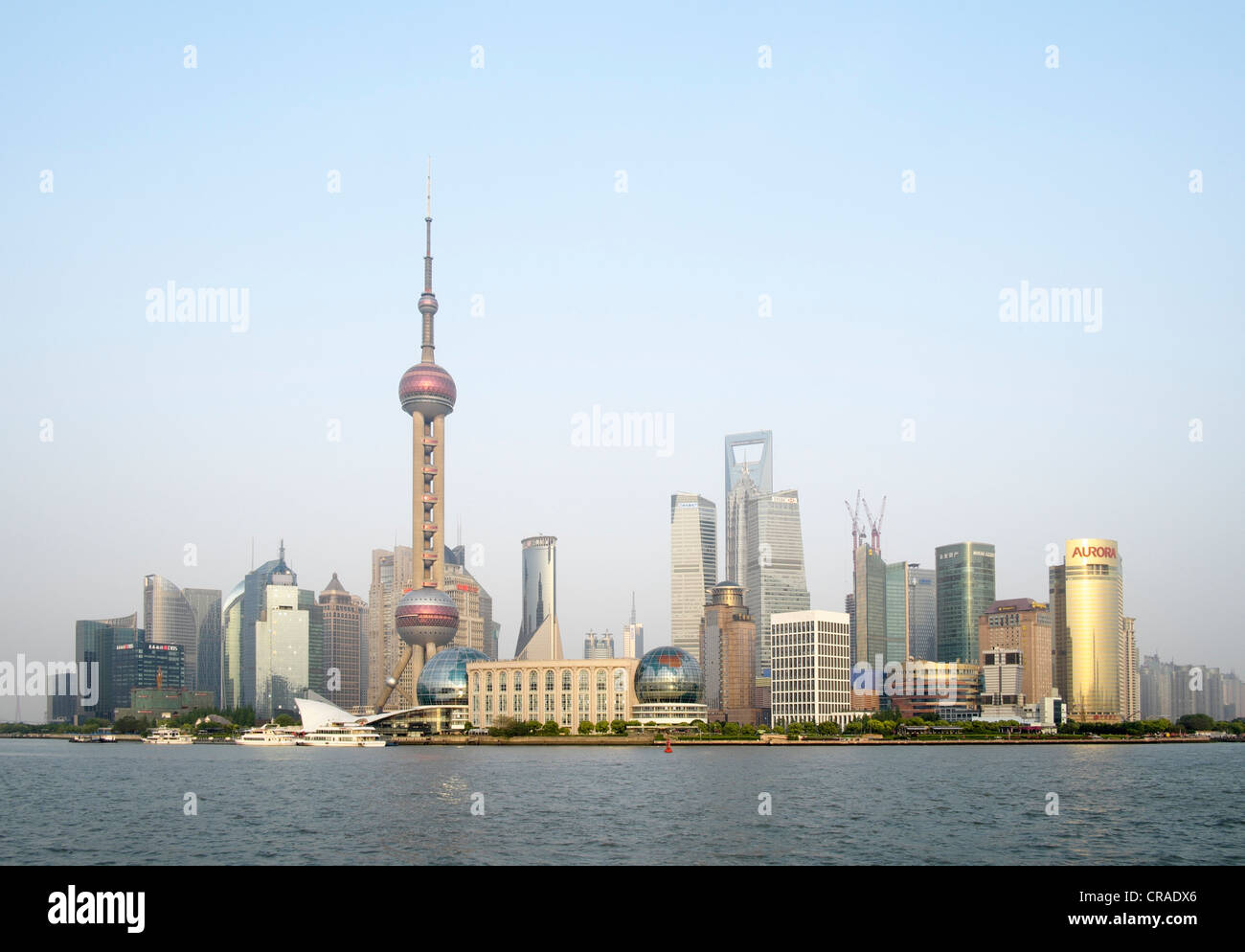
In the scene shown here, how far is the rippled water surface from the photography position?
52031 millimetres

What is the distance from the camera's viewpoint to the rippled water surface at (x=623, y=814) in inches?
2048

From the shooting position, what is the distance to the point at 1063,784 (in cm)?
9700

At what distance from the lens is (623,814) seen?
6762cm

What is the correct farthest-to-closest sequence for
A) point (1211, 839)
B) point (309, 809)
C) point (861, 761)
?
point (861, 761)
point (309, 809)
point (1211, 839)
